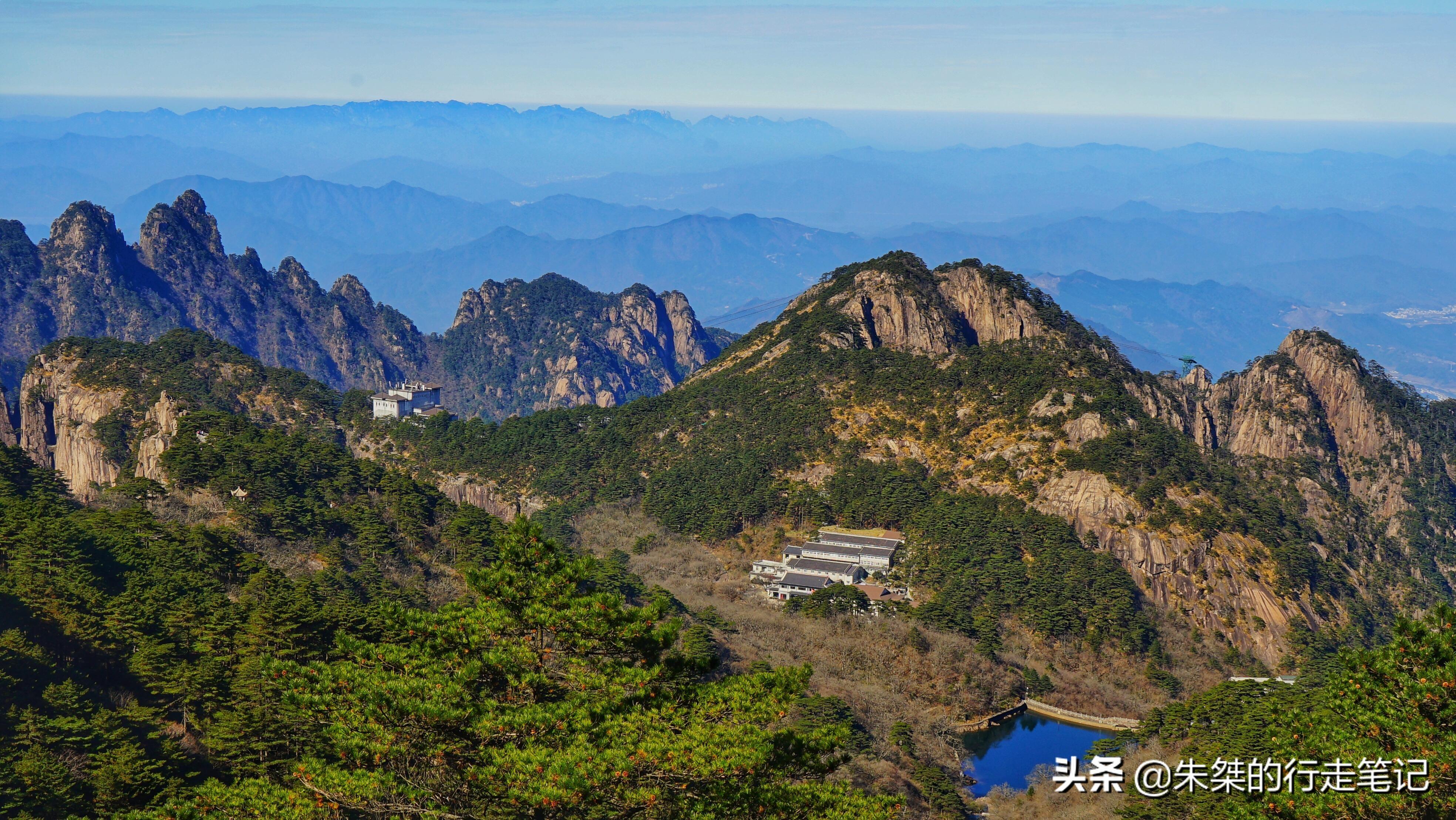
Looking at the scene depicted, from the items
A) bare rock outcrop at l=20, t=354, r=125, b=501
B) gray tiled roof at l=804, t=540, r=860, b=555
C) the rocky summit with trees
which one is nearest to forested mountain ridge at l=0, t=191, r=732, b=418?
the rocky summit with trees

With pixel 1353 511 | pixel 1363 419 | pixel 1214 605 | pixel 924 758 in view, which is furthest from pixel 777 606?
pixel 1363 419

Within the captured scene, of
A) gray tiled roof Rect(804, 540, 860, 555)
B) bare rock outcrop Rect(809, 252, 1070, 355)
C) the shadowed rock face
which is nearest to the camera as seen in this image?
gray tiled roof Rect(804, 540, 860, 555)

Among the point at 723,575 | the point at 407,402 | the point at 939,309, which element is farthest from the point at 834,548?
the point at 407,402

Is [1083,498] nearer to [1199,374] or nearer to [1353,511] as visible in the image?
[1353,511]

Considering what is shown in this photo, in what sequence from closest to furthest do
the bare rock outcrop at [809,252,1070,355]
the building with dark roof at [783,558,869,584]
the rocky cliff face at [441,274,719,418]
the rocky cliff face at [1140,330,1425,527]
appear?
1. the building with dark roof at [783,558,869,584]
2. the rocky cliff face at [1140,330,1425,527]
3. the bare rock outcrop at [809,252,1070,355]
4. the rocky cliff face at [441,274,719,418]

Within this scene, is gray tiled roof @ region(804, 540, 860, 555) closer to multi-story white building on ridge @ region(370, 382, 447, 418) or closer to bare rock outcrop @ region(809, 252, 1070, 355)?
bare rock outcrop @ region(809, 252, 1070, 355)

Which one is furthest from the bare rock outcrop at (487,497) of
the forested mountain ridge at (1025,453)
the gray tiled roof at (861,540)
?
the gray tiled roof at (861,540)
